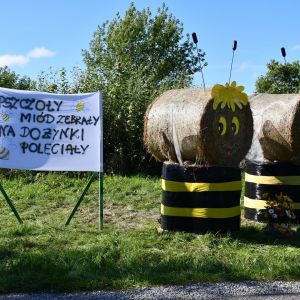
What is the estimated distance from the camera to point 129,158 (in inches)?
529

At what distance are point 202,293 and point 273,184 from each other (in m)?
3.78

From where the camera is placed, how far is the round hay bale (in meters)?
8.00

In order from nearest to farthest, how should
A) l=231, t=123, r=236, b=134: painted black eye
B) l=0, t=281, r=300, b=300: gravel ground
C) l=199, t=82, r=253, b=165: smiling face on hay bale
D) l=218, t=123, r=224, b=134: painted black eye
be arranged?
l=0, t=281, r=300, b=300: gravel ground, l=199, t=82, r=253, b=165: smiling face on hay bale, l=218, t=123, r=224, b=134: painted black eye, l=231, t=123, r=236, b=134: painted black eye

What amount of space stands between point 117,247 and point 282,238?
2.30 meters

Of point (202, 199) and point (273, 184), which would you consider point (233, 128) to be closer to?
point (202, 199)

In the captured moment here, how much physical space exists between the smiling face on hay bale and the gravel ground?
2391mm

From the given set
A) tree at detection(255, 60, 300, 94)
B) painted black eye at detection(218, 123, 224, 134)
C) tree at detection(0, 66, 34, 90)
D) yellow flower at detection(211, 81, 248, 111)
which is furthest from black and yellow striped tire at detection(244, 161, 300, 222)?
tree at detection(255, 60, 300, 94)

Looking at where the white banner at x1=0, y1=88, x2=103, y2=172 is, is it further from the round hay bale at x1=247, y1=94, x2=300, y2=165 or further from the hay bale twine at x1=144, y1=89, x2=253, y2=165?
the round hay bale at x1=247, y1=94, x2=300, y2=165

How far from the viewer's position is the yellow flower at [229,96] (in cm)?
701

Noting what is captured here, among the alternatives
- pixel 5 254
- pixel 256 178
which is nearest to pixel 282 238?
pixel 256 178

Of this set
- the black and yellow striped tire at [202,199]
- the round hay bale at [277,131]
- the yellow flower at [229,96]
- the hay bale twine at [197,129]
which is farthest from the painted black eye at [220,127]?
the round hay bale at [277,131]

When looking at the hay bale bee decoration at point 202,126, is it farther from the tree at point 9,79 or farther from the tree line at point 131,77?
the tree at point 9,79

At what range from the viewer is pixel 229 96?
7.21 metres

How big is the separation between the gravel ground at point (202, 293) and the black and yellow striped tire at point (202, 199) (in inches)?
79.4
